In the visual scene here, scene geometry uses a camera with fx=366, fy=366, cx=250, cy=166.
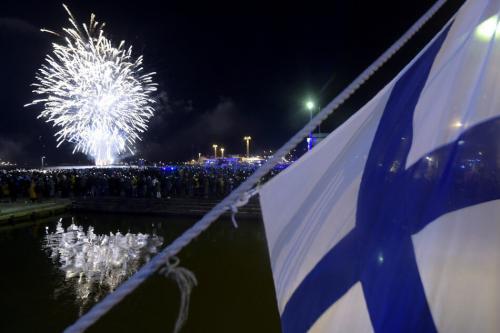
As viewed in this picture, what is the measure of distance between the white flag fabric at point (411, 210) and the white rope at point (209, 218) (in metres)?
0.14

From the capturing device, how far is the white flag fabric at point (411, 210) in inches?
47.0

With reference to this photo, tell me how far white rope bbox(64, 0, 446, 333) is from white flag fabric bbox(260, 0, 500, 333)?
14 centimetres

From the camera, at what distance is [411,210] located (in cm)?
130

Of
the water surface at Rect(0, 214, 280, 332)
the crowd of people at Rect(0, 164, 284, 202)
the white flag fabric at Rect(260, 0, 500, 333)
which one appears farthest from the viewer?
the crowd of people at Rect(0, 164, 284, 202)

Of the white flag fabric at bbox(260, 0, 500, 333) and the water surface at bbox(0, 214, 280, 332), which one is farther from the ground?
the white flag fabric at bbox(260, 0, 500, 333)

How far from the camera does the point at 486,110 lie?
4.14 ft

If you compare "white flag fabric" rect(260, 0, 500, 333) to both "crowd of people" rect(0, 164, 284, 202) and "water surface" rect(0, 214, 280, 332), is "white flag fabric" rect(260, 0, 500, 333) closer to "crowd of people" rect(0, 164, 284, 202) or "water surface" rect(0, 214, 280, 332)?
"water surface" rect(0, 214, 280, 332)

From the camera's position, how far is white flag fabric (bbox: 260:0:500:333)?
1.19 meters

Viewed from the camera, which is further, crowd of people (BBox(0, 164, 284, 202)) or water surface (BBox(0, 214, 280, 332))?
crowd of people (BBox(0, 164, 284, 202))

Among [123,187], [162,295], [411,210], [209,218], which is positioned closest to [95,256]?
[162,295]

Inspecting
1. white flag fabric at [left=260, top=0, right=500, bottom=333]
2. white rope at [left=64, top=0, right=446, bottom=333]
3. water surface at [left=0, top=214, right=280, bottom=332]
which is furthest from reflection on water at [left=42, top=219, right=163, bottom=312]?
white flag fabric at [left=260, top=0, right=500, bottom=333]

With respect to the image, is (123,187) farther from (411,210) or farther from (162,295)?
(411,210)

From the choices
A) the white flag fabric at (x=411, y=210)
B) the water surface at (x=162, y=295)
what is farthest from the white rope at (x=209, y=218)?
the water surface at (x=162, y=295)

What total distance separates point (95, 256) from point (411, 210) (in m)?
9.64
